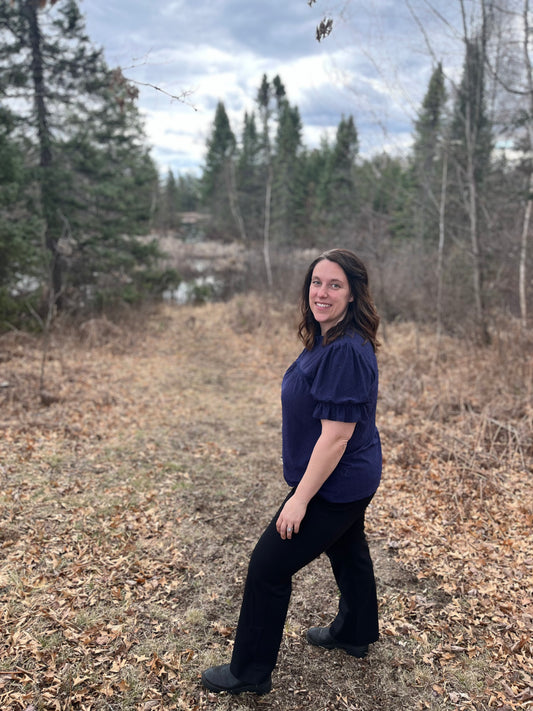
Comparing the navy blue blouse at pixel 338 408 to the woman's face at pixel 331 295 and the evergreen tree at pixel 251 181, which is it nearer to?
the woman's face at pixel 331 295

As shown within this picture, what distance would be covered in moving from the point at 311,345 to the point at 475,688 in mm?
1976

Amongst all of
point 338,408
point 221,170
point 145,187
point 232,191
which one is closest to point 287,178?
point 232,191

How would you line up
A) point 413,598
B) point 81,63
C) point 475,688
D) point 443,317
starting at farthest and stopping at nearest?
point 443,317 < point 81,63 < point 413,598 < point 475,688

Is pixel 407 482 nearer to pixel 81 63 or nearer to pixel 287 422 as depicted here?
pixel 287 422

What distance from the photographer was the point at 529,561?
11.1ft

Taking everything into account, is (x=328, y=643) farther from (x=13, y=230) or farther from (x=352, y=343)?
(x=13, y=230)

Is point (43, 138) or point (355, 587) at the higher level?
point (43, 138)

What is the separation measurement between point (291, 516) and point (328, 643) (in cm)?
124

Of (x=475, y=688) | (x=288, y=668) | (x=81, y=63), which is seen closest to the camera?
(x=475, y=688)

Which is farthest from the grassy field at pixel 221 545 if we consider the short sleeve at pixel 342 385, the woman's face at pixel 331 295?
the woman's face at pixel 331 295

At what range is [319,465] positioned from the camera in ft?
6.36

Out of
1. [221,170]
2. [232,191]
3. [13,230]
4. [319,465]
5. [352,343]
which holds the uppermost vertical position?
[221,170]

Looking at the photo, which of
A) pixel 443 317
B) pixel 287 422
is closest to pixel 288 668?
pixel 287 422

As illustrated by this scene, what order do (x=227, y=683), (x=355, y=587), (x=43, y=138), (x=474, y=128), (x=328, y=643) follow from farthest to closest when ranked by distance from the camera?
(x=43, y=138) → (x=474, y=128) → (x=328, y=643) → (x=355, y=587) → (x=227, y=683)
